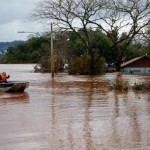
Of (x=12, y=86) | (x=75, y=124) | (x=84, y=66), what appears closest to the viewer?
Result: (x=75, y=124)

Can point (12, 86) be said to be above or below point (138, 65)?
below

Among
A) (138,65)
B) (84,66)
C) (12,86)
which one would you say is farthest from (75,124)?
(138,65)

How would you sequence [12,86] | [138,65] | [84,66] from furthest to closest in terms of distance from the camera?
[138,65], [84,66], [12,86]

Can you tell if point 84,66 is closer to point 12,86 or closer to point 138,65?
point 138,65

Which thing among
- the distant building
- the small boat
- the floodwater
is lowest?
the floodwater

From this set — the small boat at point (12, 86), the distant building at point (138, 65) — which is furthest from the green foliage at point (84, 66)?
the small boat at point (12, 86)

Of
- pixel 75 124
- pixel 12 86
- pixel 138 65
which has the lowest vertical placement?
pixel 75 124

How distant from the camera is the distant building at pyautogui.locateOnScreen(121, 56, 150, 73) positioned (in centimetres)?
6331

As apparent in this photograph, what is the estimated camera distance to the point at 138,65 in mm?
63344

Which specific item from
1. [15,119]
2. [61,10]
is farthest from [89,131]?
[61,10]

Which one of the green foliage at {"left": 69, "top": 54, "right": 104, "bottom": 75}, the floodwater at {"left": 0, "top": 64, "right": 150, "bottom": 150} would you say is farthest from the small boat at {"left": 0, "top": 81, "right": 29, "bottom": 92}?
the green foliage at {"left": 69, "top": 54, "right": 104, "bottom": 75}

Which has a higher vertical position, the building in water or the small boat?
the building in water

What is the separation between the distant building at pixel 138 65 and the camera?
6331cm

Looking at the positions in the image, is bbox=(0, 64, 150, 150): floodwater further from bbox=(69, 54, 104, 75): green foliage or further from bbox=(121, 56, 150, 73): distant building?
bbox=(121, 56, 150, 73): distant building
